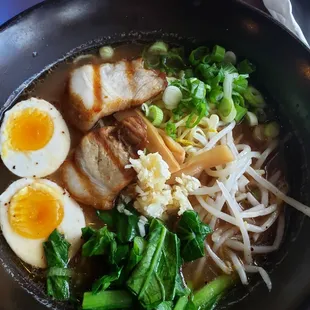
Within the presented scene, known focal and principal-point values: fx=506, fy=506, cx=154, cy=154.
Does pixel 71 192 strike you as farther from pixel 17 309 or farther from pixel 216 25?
pixel 216 25

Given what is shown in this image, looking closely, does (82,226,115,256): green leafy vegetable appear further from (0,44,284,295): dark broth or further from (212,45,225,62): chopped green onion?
(212,45,225,62): chopped green onion

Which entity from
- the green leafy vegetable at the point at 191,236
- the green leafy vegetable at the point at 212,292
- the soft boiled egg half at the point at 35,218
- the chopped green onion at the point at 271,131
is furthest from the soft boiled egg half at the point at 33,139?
the chopped green onion at the point at 271,131

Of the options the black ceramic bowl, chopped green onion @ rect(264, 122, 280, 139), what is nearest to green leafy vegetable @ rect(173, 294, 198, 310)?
the black ceramic bowl

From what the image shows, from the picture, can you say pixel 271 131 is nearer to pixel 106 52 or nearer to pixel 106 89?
pixel 106 89

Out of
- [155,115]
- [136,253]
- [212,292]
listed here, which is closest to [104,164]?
[155,115]

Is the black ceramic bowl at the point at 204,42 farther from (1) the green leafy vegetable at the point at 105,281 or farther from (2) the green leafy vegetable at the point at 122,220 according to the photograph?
(2) the green leafy vegetable at the point at 122,220

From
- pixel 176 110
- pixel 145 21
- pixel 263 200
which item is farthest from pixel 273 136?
pixel 145 21
